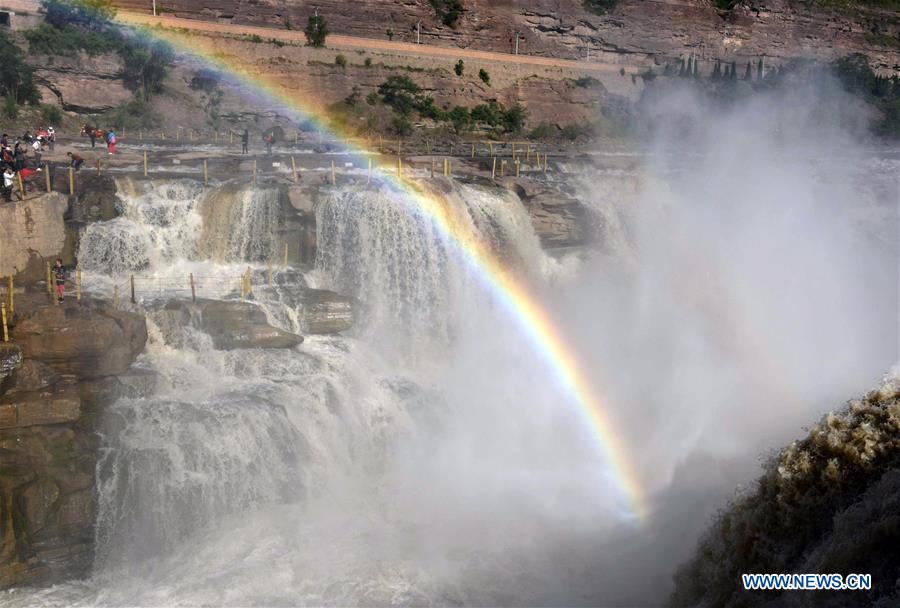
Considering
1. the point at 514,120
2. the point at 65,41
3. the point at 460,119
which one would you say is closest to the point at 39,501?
the point at 65,41

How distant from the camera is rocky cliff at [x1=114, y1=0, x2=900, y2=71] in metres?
42.4

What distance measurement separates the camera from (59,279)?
12.1 m

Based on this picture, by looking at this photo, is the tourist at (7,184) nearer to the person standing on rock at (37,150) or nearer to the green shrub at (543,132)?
the person standing on rock at (37,150)

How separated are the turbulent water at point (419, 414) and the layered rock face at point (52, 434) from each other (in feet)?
0.80

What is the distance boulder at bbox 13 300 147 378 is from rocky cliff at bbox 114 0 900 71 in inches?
1197

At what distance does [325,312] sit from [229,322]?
1829mm

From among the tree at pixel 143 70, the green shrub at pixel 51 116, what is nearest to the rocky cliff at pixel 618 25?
the tree at pixel 143 70

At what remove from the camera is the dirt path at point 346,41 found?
35.0m

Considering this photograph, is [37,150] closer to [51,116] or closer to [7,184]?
[7,184]

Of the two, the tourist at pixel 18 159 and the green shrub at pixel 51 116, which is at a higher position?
the tourist at pixel 18 159

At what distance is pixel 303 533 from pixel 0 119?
68.0ft

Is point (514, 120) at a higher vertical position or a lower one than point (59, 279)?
higher

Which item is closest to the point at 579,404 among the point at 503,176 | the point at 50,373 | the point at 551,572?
the point at 551,572

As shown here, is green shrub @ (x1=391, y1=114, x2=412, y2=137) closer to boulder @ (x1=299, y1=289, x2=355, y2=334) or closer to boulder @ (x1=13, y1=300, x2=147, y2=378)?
boulder @ (x1=299, y1=289, x2=355, y2=334)
